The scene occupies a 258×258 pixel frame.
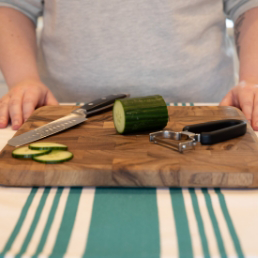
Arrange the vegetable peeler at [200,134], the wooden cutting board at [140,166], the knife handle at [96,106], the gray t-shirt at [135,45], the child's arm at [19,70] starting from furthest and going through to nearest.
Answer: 1. the gray t-shirt at [135,45]
2. the child's arm at [19,70]
3. the knife handle at [96,106]
4. the vegetable peeler at [200,134]
5. the wooden cutting board at [140,166]

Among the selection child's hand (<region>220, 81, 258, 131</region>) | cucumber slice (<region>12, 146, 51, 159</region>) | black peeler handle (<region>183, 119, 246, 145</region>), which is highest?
cucumber slice (<region>12, 146, 51, 159</region>)

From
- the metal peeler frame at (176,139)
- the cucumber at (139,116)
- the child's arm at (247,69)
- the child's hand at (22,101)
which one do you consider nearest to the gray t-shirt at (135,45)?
the child's arm at (247,69)

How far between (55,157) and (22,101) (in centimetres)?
57

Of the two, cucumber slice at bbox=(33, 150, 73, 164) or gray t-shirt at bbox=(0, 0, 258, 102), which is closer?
cucumber slice at bbox=(33, 150, 73, 164)

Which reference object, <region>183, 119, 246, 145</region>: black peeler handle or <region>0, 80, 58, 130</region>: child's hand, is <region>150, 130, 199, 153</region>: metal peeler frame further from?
<region>0, 80, 58, 130</region>: child's hand

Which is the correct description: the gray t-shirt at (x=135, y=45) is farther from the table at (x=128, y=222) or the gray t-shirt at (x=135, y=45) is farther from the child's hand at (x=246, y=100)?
the table at (x=128, y=222)

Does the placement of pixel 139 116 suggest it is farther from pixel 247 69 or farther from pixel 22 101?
pixel 247 69

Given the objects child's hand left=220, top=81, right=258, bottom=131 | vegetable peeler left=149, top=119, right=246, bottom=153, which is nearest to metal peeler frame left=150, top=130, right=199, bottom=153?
vegetable peeler left=149, top=119, right=246, bottom=153

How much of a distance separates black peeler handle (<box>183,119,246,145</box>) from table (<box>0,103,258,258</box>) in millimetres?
168

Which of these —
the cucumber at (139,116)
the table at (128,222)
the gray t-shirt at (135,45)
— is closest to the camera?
the table at (128,222)

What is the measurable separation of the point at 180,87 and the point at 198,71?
119 mm

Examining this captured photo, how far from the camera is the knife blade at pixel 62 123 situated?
1063 mm

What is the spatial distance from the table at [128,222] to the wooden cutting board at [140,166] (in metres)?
0.02

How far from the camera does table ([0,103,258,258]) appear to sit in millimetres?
660
